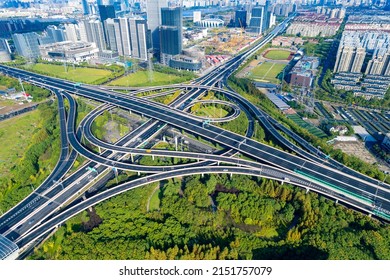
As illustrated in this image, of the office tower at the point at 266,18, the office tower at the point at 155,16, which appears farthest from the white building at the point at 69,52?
the office tower at the point at 266,18

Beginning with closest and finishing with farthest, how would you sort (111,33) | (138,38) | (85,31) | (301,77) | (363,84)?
(363,84), (301,77), (138,38), (111,33), (85,31)

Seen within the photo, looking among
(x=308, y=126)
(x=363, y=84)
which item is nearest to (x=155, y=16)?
(x=363, y=84)

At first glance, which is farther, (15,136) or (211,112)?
(211,112)

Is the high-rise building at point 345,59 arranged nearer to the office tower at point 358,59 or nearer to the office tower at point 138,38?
the office tower at point 358,59

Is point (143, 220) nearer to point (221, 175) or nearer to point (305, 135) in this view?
point (221, 175)

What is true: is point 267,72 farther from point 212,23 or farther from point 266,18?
point 212,23

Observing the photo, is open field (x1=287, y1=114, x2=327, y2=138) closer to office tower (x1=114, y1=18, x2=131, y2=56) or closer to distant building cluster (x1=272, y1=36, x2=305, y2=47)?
office tower (x1=114, y1=18, x2=131, y2=56)

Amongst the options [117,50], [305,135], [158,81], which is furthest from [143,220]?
[117,50]
